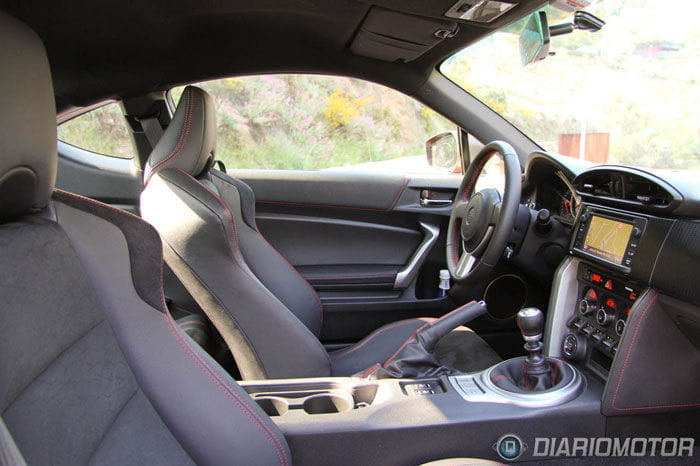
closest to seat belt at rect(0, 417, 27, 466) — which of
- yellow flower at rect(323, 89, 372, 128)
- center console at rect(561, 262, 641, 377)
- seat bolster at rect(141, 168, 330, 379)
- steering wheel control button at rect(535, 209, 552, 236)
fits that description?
seat bolster at rect(141, 168, 330, 379)

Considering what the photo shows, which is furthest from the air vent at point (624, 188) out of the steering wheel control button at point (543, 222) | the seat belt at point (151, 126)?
the seat belt at point (151, 126)

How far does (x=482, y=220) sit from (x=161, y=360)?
1056 millimetres

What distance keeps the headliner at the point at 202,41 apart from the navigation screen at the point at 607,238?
702 mm

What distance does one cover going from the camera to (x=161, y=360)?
2.83 ft

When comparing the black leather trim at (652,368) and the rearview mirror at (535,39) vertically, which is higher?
the rearview mirror at (535,39)

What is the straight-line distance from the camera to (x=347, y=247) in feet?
7.66

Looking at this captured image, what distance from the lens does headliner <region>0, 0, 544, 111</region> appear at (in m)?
1.59

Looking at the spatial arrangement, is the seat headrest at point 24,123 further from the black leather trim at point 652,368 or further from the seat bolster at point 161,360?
the black leather trim at point 652,368

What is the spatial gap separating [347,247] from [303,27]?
3.09 feet

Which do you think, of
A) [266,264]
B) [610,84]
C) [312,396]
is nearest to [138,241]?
[312,396]

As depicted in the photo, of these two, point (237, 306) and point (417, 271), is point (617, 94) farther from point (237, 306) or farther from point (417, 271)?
point (237, 306)

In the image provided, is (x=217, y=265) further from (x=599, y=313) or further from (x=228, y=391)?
(x=599, y=313)

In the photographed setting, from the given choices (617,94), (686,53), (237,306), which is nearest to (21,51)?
(237,306)

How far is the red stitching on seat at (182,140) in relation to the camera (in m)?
1.40
